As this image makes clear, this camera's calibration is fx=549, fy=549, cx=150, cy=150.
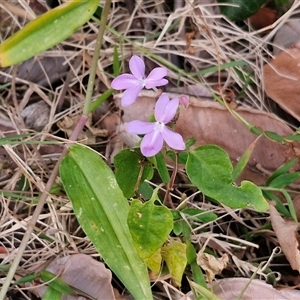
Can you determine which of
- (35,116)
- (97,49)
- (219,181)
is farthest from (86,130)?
(219,181)

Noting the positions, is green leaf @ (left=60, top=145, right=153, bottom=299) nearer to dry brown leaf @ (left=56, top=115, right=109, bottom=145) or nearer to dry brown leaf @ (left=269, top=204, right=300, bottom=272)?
dry brown leaf @ (left=56, top=115, right=109, bottom=145)

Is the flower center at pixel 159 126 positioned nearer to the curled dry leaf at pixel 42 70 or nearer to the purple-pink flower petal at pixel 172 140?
the purple-pink flower petal at pixel 172 140

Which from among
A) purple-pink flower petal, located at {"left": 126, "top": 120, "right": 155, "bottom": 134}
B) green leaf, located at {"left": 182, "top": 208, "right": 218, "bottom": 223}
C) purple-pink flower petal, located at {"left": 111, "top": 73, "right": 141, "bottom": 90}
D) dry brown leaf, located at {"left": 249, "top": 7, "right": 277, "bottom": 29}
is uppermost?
purple-pink flower petal, located at {"left": 111, "top": 73, "right": 141, "bottom": 90}

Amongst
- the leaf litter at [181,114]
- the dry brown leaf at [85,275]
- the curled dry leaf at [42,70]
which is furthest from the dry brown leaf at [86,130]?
the dry brown leaf at [85,275]

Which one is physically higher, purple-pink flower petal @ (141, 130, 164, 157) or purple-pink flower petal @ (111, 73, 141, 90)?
purple-pink flower petal @ (111, 73, 141, 90)

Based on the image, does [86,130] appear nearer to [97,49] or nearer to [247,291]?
[97,49]

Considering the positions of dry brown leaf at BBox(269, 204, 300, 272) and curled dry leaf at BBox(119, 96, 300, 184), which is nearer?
dry brown leaf at BBox(269, 204, 300, 272)

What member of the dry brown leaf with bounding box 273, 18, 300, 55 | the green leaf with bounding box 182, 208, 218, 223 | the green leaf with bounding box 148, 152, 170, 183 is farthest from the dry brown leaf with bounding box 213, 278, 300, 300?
the dry brown leaf with bounding box 273, 18, 300, 55
